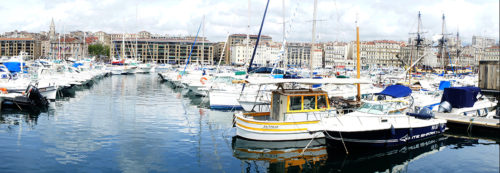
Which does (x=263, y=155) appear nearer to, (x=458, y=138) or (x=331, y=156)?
(x=331, y=156)

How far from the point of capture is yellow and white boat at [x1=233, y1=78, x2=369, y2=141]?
19156 mm

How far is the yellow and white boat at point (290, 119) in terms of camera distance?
1916 cm

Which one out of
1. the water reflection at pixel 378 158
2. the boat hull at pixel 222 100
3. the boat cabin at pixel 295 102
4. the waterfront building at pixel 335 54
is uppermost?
the waterfront building at pixel 335 54

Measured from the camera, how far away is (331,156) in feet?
58.3

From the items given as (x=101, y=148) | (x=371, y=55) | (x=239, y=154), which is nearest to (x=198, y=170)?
(x=239, y=154)

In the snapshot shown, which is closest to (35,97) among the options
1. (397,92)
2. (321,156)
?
(321,156)

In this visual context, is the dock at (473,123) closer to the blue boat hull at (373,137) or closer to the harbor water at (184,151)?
the harbor water at (184,151)

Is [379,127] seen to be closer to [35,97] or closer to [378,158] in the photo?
[378,158]

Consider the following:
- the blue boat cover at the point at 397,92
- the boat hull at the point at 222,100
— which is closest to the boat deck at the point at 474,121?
the blue boat cover at the point at 397,92

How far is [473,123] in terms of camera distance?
917 inches

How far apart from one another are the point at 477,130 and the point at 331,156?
37.7 feet

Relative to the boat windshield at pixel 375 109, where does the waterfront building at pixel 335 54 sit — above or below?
above

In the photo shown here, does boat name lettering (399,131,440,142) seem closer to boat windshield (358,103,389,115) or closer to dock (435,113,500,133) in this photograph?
boat windshield (358,103,389,115)

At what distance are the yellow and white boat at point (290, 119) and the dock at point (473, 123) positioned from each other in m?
9.18
